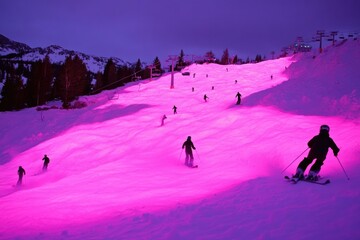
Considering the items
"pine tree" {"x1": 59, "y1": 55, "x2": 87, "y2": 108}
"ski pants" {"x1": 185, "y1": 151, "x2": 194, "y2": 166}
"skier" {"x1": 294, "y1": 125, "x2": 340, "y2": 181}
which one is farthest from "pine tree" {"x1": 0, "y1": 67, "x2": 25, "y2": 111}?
"skier" {"x1": 294, "y1": 125, "x2": 340, "y2": 181}

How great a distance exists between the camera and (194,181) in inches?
466

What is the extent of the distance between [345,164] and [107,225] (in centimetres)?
971

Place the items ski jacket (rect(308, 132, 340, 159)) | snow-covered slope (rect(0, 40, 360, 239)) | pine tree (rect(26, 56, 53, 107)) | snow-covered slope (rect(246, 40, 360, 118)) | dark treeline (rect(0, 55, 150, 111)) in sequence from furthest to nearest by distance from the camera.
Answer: pine tree (rect(26, 56, 53, 107))
dark treeline (rect(0, 55, 150, 111))
snow-covered slope (rect(246, 40, 360, 118))
ski jacket (rect(308, 132, 340, 159))
snow-covered slope (rect(0, 40, 360, 239))

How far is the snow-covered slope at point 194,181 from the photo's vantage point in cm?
632

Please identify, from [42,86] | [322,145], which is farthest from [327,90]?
[42,86]

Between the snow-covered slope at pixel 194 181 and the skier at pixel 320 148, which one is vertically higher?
the skier at pixel 320 148

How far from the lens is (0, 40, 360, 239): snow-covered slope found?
632 cm

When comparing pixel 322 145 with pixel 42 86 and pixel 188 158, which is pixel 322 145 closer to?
pixel 188 158

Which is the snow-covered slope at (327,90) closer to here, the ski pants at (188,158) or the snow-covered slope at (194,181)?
the snow-covered slope at (194,181)

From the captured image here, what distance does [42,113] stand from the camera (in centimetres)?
4641

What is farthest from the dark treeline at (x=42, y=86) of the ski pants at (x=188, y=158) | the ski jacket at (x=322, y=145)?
the ski jacket at (x=322, y=145)

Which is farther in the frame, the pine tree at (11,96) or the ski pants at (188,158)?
the pine tree at (11,96)

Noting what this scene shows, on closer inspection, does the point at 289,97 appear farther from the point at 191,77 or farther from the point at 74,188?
the point at 191,77

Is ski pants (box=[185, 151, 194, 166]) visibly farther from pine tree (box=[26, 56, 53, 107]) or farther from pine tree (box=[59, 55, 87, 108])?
pine tree (box=[26, 56, 53, 107])
